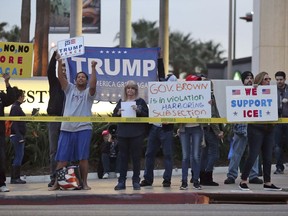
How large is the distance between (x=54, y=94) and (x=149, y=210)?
3170 millimetres

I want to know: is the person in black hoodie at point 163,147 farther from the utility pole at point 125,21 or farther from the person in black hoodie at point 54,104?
the utility pole at point 125,21

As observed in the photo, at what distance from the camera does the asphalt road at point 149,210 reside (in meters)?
10.8

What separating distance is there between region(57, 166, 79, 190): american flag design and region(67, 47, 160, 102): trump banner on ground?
305 centimetres

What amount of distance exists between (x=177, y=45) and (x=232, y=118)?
185 ft

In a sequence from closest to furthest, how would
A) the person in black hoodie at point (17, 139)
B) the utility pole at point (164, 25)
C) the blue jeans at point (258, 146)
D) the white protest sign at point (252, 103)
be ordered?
the blue jeans at point (258, 146) → the white protest sign at point (252, 103) → the person in black hoodie at point (17, 139) → the utility pole at point (164, 25)

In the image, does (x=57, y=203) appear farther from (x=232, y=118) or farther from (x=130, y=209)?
(x=232, y=118)

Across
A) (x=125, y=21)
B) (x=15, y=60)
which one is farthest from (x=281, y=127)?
(x=125, y=21)

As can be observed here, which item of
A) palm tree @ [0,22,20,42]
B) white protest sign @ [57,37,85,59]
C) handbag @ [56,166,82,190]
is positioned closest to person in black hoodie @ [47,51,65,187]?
white protest sign @ [57,37,85,59]

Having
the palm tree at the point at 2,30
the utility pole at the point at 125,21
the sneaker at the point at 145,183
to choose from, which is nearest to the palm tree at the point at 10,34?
the palm tree at the point at 2,30

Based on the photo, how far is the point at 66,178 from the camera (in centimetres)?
1291

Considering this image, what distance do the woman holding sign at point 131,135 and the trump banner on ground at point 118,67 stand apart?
233cm

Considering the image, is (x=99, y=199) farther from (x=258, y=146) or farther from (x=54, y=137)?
(x=258, y=146)

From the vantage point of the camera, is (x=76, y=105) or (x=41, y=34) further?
(x=41, y=34)

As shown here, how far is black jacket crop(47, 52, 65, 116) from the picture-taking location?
1321cm
